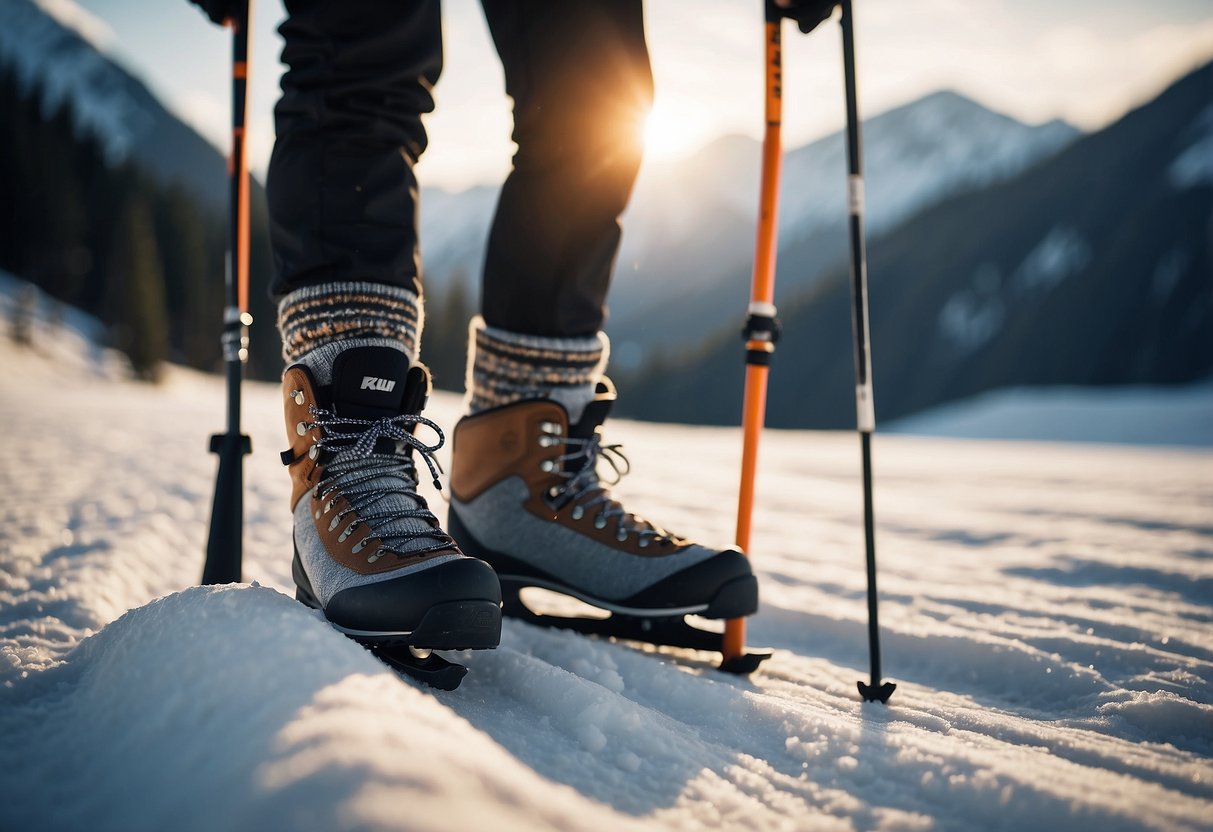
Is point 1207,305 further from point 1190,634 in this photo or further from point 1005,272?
point 1190,634

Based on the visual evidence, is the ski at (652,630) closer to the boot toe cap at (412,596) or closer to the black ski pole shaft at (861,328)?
the black ski pole shaft at (861,328)

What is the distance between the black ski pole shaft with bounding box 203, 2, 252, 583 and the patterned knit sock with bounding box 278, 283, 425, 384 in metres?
0.32

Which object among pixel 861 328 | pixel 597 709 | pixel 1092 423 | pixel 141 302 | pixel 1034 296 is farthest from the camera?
pixel 1034 296

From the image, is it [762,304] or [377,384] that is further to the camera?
[762,304]

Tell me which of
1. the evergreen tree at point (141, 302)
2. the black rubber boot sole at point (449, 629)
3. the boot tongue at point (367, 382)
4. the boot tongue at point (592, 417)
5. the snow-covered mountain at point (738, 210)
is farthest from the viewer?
the snow-covered mountain at point (738, 210)

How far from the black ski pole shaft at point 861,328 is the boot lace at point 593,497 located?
28 centimetres

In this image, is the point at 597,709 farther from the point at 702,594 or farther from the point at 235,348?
the point at 235,348

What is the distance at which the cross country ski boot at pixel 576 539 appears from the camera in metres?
0.97

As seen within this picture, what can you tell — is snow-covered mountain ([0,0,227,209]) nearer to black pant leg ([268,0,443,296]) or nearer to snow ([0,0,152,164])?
snow ([0,0,152,164])

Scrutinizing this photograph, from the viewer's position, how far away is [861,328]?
36.5 inches

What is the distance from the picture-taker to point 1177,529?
2.20 metres

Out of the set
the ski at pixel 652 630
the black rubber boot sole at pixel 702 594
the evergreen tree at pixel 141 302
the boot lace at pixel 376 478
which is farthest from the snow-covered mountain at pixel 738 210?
the boot lace at pixel 376 478

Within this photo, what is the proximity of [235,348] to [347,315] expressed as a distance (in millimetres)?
472

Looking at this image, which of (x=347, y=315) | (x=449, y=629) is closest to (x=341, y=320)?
(x=347, y=315)
